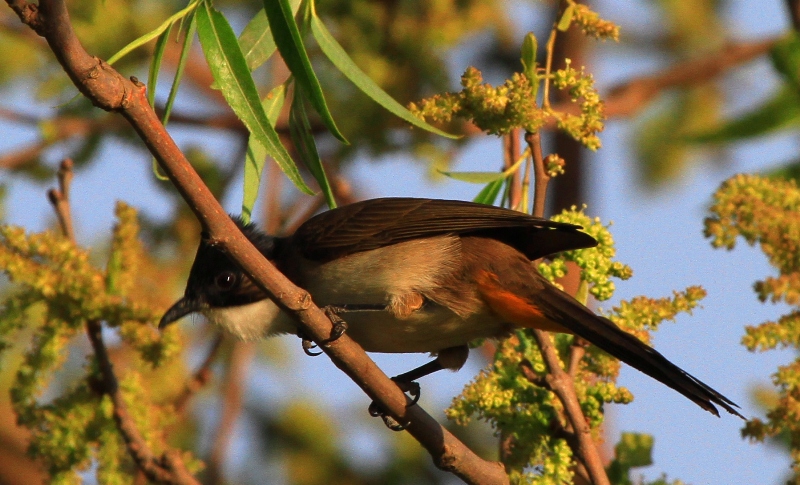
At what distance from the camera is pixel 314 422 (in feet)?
18.9

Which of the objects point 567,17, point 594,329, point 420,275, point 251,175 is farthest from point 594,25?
point 251,175

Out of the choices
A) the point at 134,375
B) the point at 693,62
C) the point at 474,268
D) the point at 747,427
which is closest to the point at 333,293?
the point at 474,268

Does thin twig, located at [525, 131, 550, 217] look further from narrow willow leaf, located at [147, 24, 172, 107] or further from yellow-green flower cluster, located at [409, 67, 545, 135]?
narrow willow leaf, located at [147, 24, 172, 107]

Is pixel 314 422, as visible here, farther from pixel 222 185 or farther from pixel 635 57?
pixel 635 57

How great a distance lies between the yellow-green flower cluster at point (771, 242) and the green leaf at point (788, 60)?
389mm

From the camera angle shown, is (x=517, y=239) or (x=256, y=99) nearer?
(x=256, y=99)

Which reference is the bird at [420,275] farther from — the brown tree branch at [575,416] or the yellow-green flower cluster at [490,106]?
the yellow-green flower cluster at [490,106]

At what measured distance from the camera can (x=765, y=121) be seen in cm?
353

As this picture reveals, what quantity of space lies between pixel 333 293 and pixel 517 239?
75 centimetres

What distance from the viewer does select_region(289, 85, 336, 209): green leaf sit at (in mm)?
3281

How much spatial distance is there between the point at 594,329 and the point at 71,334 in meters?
2.03

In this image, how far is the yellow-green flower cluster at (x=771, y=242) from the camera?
11.0 ft

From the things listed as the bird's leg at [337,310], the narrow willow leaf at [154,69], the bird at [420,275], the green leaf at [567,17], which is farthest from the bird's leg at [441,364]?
the narrow willow leaf at [154,69]

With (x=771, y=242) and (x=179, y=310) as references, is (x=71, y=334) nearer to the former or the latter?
(x=179, y=310)
